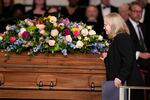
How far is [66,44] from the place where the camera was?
584cm

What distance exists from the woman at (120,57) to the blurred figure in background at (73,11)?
3461 millimetres

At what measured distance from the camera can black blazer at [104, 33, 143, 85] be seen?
5.20 m

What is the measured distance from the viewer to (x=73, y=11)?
902cm

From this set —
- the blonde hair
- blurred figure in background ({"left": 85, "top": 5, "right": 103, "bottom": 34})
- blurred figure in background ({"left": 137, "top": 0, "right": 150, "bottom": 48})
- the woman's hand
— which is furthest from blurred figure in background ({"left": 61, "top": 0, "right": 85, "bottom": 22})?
the woman's hand

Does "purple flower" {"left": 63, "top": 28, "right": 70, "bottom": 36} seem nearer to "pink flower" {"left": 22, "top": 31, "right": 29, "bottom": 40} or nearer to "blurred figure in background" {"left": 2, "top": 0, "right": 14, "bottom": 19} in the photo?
"pink flower" {"left": 22, "top": 31, "right": 29, "bottom": 40}

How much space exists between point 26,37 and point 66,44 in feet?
1.62

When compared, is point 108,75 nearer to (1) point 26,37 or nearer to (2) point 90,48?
(2) point 90,48

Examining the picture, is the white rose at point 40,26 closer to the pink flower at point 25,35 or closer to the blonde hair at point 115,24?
the pink flower at point 25,35

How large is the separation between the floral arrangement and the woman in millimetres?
638

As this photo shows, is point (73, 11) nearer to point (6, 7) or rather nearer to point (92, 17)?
point (92, 17)

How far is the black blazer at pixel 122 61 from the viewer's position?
5.20m

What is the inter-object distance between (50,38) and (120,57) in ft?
3.43

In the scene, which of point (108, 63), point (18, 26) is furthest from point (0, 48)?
point (108, 63)

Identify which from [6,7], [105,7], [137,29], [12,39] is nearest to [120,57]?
[12,39]
